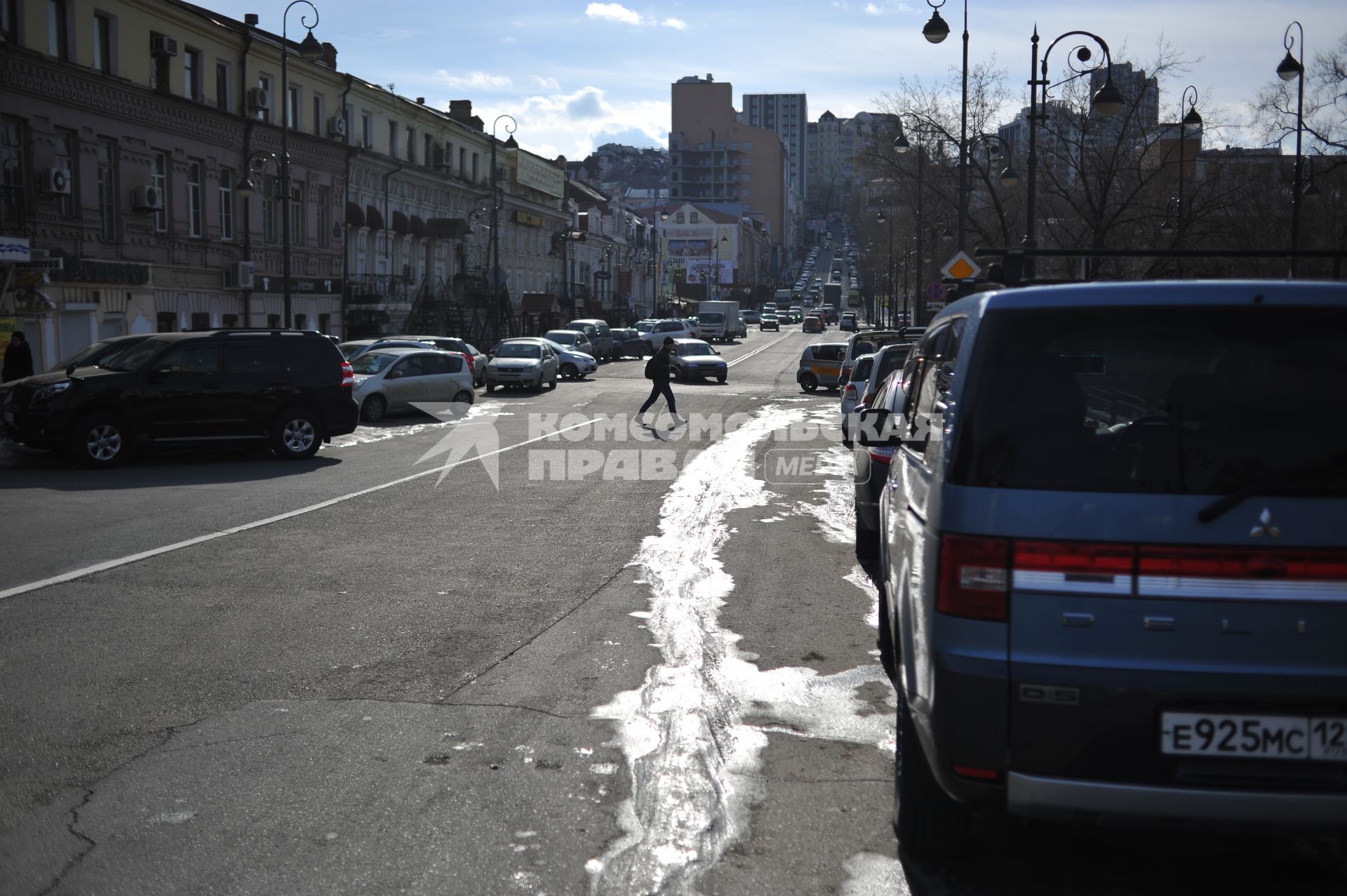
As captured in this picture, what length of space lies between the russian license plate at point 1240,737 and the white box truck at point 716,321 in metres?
77.9

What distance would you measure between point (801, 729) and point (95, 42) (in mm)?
31146

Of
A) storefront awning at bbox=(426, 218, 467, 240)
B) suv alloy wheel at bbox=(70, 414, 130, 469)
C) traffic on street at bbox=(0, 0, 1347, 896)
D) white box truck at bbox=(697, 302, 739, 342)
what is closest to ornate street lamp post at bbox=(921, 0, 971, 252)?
traffic on street at bbox=(0, 0, 1347, 896)

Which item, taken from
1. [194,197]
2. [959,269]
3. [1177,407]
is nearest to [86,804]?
[1177,407]

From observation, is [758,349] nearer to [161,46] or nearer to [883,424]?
[161,46]

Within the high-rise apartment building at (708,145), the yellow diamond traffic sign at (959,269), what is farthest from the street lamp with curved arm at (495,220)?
the high-rise apartment building at (708,145)

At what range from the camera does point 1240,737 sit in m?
3.33

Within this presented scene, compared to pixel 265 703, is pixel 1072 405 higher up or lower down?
higher up

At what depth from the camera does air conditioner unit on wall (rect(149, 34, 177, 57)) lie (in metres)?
32.7

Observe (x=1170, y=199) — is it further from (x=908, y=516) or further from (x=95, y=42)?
(x=908, y=516)

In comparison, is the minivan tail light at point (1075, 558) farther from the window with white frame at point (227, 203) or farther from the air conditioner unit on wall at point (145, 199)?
the window with white frame at point (227, 203)

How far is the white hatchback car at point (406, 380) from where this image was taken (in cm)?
2525

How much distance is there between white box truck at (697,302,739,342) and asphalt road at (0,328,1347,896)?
231 feet

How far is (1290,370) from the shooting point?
11.4ft

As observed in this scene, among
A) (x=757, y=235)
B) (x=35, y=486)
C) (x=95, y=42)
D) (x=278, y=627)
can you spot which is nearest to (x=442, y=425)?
(x=35, y=486)
